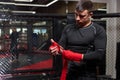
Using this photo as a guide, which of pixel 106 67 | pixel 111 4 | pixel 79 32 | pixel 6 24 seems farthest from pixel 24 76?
pixel 111 4

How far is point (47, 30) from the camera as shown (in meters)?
2.35

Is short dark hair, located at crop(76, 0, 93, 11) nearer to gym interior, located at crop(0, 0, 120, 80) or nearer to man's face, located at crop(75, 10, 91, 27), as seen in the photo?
man's face, located at crop(75, 10, 91, 27)

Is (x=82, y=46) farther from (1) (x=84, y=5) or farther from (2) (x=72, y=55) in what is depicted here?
(1) (x=84, y=5)

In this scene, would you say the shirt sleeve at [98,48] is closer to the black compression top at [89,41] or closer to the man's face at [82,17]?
the black compression top at [89,41]

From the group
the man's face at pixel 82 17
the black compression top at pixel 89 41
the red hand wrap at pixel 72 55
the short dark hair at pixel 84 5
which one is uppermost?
the short dark hair at pixel 84 5

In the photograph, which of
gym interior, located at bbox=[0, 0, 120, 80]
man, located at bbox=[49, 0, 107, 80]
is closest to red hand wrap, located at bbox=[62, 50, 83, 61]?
man, located at bbox=[49, 0, 107, 80]

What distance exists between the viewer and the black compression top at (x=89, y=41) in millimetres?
1942

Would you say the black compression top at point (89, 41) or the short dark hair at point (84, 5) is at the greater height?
the short dark hair at point (84, 5)

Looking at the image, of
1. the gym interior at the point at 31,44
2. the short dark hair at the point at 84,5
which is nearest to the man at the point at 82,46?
the short dark hair at the point at 84,5

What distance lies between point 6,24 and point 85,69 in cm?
82

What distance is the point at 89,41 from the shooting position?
1.97 meters

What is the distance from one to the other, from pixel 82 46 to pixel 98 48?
0.44ft

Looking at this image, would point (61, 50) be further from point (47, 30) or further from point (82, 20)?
point (47, 30)

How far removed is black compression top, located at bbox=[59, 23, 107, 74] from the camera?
6.37 ft
